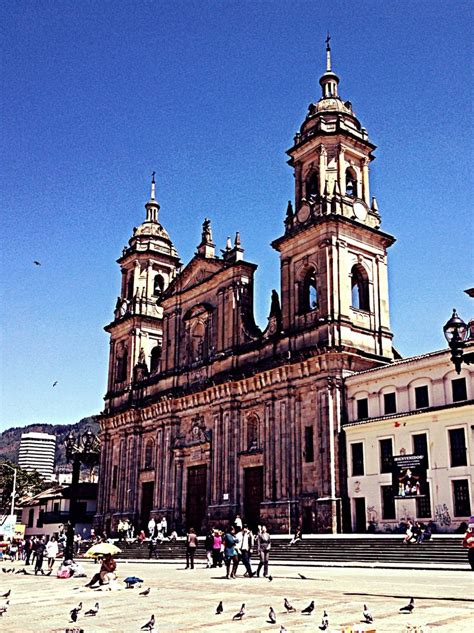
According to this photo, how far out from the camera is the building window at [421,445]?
36.8m

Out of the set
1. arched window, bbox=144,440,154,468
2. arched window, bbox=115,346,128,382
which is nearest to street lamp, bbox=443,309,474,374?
arched window, bbox=144,440,154,468

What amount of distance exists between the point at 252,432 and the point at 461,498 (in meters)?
15.9

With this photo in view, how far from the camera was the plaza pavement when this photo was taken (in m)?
12.8

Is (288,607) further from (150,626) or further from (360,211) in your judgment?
(360,211)

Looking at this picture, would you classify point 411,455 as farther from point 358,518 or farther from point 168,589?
point 168,589

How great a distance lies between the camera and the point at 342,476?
1598 inches

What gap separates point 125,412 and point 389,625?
168ft

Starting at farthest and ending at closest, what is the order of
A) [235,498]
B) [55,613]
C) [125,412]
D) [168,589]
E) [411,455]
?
1. [125,412]
2. [235,498]
3. [411,455]
4. [168,589]
5. [55,613]

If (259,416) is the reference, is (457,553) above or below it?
below

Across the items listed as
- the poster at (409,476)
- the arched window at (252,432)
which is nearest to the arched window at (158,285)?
the arched window at (252,432)

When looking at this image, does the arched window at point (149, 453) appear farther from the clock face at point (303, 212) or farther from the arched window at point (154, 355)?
the clock face at point (303, 212)

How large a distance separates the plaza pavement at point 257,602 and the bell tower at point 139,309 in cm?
3881

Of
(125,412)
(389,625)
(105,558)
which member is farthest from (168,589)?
(125,412)

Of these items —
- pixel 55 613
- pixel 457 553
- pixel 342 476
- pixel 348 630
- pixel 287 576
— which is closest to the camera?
pixel 348 630
